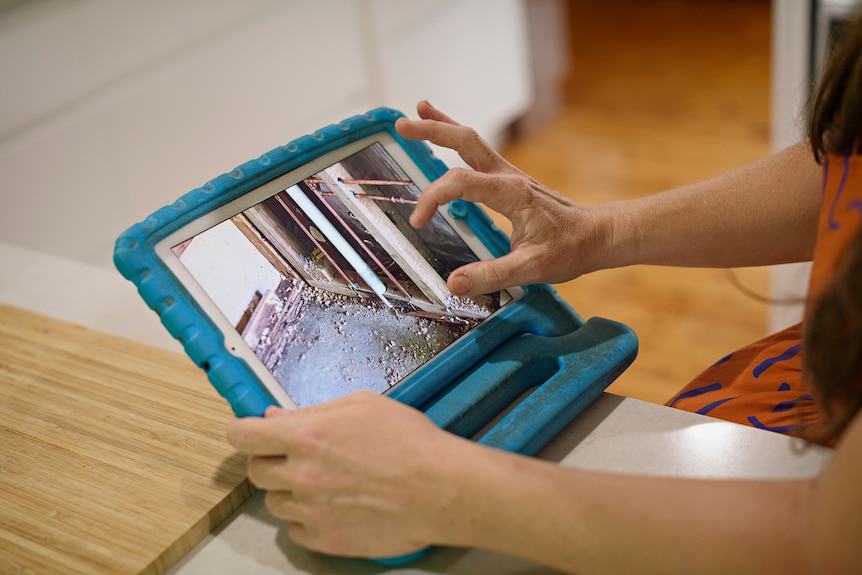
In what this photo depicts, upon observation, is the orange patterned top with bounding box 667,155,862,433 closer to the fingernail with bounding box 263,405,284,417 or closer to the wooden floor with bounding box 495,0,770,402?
the fingernail with bounding box 263,405,284,417

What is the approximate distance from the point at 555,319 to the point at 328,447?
27cm

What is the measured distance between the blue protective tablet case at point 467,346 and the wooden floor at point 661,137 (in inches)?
41.4

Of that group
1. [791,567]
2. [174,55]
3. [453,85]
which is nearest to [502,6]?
[453,85]

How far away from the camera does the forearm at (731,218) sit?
81cm

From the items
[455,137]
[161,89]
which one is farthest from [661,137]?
[455,137]

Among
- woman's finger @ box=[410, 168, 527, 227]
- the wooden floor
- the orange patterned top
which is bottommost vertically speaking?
the wooden floor

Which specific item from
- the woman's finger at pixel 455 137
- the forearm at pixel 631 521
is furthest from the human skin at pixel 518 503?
the woman's finger at pixel 455 137

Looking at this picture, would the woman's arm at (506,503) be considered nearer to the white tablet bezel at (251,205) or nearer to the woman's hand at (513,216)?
the white tablet bezel at (251,205)

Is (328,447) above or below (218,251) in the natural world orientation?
below

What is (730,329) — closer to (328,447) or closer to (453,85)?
(453,85)

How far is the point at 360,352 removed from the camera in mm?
679

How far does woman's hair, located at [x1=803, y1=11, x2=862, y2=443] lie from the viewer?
0.49 meters

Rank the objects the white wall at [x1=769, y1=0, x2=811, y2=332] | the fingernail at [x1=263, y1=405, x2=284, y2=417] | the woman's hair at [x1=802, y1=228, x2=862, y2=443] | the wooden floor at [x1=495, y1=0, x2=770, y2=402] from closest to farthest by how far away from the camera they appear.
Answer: the woman's hair at [x1=802, y1=228, x2=862, y2=443] → the fingernail at [x1=263, y1=405, x2=284, y2=417] → the white wall at [x1=769, y1=0, x2=811, y2=332] → the wooden floor at [x1=495, y1=0, x2=770, y2=402]

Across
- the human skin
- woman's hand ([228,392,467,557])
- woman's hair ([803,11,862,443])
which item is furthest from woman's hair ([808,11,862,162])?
woman's hand ([228,392,467,557])
